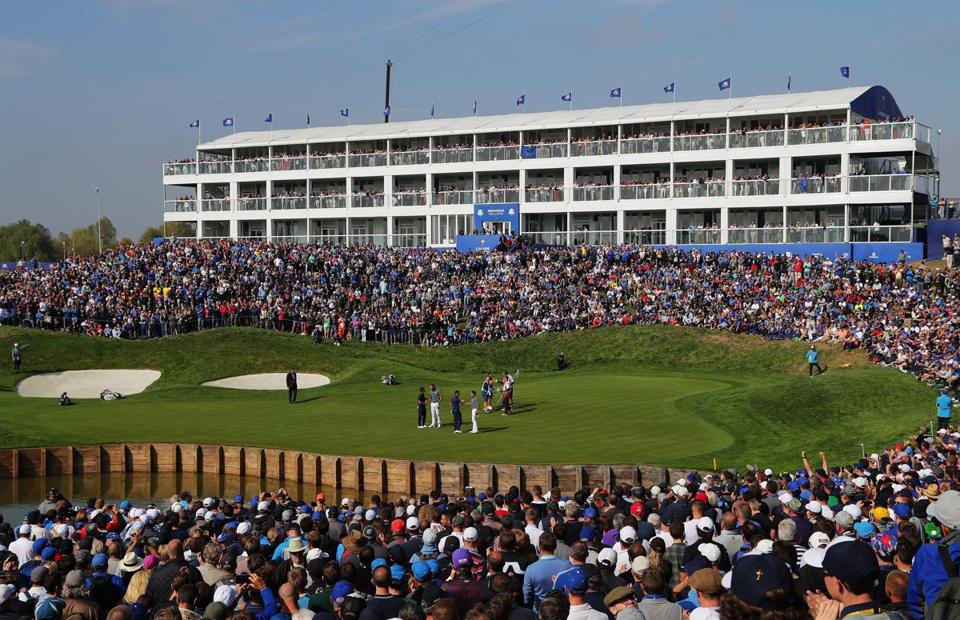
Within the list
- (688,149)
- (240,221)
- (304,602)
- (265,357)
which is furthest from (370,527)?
(240,221)

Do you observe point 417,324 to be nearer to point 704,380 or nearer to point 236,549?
point 704,380

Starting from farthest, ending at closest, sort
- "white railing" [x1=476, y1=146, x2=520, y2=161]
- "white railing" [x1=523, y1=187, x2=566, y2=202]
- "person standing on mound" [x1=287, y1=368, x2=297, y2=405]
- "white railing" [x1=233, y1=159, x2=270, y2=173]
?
"white railing" [x1=233, y1=159, x2=270, y2=173]
"white railing" [x1=476, y1=146, x2=520, y2=161]
"white railing" [x1=523, y1=187, x2=566, y2=202]
"person standing on mound" [x1=287, y1=368, x2=297, y2=405]

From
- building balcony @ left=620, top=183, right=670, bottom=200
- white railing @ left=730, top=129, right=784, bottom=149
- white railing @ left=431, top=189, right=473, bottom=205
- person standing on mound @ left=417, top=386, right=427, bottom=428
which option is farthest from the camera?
white railing @ left=431, top=189, right=473, bottom=205

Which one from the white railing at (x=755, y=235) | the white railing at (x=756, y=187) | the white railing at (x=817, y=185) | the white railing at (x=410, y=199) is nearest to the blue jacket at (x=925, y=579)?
the white railing at (x=755, y=235)

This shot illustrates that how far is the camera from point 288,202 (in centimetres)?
10156

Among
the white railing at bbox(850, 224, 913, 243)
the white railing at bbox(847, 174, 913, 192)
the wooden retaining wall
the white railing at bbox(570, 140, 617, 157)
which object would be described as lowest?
the wooden retaining wall

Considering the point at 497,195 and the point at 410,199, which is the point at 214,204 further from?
the point at 497,195

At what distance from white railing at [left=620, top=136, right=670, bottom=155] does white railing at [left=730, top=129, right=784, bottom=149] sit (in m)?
5.41

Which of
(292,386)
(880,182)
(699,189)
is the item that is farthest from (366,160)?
(292,386)

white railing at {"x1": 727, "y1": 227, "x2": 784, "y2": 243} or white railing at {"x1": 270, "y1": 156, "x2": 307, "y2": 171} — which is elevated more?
white railing at {"x1": 270, "y1": 156, "x2": 307, "y2": 171}

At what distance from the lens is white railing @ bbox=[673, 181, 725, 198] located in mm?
81000

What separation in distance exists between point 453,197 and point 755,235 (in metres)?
27.5

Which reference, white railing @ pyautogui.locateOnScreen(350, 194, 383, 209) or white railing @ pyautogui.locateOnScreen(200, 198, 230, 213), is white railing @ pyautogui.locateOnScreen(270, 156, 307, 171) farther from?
white railing @ pyautogui.locateOnScreen(350, 194, 383, 209)

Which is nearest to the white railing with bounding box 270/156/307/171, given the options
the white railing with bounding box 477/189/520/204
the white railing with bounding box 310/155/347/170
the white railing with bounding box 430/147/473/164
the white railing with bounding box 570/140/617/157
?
the white railing with bounding box 310/155/347/170
